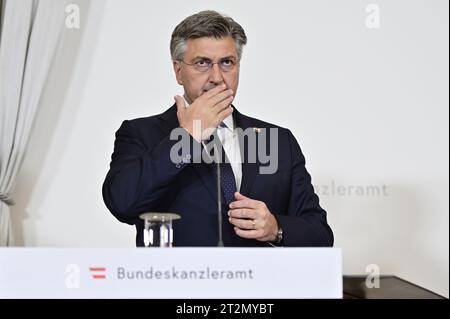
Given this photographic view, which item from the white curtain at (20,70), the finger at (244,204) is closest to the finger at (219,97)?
the finger at (244,204)

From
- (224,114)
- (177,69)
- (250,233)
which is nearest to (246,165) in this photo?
(224,114)

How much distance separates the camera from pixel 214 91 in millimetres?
2832

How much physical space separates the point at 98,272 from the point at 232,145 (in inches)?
28.4

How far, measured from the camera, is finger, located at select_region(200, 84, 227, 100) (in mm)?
2797

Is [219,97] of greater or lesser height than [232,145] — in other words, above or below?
above

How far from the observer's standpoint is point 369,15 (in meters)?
3.18

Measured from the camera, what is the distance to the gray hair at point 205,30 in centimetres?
288

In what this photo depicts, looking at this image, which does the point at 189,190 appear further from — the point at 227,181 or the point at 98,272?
the point at 98,272

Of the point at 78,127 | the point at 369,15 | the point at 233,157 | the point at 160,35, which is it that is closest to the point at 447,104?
the point at 369,15

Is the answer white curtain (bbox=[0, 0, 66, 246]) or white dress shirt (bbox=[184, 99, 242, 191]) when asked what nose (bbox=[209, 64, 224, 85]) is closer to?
white dress shirt (bbox=[184, 99, 242, 191])

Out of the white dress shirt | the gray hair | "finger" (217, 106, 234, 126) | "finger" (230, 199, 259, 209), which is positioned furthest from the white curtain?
"finger" (230, 199, 259, 209)

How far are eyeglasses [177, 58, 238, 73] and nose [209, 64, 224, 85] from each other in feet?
0.04

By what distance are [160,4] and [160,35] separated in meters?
0.13
